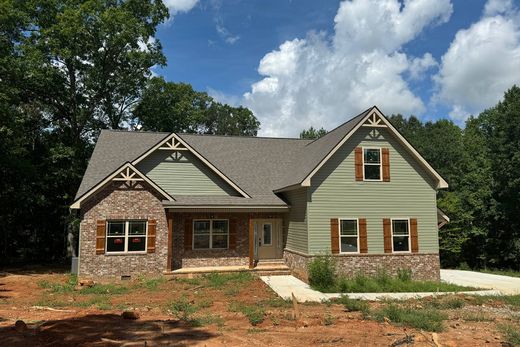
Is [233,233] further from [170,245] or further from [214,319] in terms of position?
[214,319]

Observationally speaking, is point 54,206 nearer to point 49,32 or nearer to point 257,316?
point 49,32

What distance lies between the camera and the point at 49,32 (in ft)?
88.0

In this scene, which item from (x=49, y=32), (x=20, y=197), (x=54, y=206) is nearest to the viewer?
(x=20, y=197)

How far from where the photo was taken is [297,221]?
18922 mm

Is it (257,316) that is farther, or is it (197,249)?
(197,249)

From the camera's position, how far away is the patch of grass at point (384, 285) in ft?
52.1

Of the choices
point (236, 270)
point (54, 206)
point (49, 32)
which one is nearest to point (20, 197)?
point (54, 206)

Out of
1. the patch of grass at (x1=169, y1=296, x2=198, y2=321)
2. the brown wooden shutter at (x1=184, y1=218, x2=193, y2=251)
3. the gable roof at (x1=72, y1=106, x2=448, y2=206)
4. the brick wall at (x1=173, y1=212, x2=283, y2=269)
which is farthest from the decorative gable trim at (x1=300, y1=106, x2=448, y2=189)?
the patch of grass at (x1=169, y1=296, x2=198, y2=321)

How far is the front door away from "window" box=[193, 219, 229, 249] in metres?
1.83

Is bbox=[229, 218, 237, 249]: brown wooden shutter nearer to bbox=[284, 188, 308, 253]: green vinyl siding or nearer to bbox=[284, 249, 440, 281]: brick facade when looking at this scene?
bbox=[284, 188, 308, 253]: green vinyl siding

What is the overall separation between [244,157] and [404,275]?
11.2m

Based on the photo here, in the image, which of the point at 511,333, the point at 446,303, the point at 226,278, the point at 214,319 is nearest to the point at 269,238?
the point at 226,278

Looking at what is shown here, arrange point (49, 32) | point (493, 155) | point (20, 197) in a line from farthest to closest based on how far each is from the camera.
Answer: point (493, 155), point (49, 32), point (20, 197)

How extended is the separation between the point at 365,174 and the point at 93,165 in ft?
44.9
